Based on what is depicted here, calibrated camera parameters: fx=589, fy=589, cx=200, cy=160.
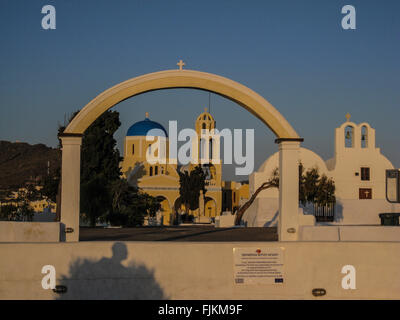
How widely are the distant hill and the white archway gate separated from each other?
77968mm

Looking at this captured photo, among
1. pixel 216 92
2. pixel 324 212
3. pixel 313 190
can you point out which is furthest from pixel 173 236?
pixel 313 190

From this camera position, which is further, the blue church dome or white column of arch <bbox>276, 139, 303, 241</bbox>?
the blue church dome

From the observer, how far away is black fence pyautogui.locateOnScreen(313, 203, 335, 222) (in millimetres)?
40438

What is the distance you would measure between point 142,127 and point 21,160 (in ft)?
156

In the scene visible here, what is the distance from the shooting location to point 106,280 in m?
13.9

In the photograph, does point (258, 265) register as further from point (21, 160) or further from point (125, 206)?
point (21, 160)

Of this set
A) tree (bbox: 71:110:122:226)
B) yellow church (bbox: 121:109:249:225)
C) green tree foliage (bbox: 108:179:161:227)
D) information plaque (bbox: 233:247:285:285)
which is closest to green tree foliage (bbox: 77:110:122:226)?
tree (bbox: 71:110:122:226)

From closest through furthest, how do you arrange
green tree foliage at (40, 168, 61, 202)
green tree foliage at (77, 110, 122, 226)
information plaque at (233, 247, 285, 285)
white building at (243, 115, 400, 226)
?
information plaque at (233, 247, 285, 285) < green tree foliage at (77, 110, 122, 226) < green tree foliage at (40, 168, 61, 202) < white building at (243, 115, 400, 226)

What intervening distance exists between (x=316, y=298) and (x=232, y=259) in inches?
90.0

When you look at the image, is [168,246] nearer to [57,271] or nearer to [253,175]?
[57,271]

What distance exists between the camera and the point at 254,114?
16906 mm

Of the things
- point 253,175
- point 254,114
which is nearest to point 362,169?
point 253,175

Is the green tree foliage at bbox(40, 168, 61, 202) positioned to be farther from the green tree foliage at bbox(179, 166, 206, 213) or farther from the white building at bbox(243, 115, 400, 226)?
the green tree foliage at bbox(179, 166, 206, 213)
